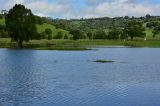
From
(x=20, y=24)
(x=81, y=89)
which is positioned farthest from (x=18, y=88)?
(x=20, y=24)

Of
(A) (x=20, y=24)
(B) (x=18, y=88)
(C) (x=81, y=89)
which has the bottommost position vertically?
(C) (x=81, y=89)

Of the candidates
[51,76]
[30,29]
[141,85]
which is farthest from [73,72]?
[30,29]

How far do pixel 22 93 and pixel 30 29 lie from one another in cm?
10713

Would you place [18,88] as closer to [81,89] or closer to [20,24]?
[81,89]

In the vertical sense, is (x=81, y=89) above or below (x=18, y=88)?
below

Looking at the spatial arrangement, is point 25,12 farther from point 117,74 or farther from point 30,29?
point 117,74

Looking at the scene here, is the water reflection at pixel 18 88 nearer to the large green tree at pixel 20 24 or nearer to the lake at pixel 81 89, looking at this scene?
the lake at pixel 81 89

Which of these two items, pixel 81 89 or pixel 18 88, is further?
pixel 18 88

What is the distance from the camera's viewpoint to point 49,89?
49.9 meters

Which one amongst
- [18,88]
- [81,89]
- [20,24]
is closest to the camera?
[81,89]

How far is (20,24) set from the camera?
15325cm

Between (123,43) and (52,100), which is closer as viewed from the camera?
(52,100)

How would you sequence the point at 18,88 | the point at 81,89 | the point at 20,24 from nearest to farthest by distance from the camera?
the point at 81,89, the point at 18,88, the point at 20,24

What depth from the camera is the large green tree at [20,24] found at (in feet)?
497
